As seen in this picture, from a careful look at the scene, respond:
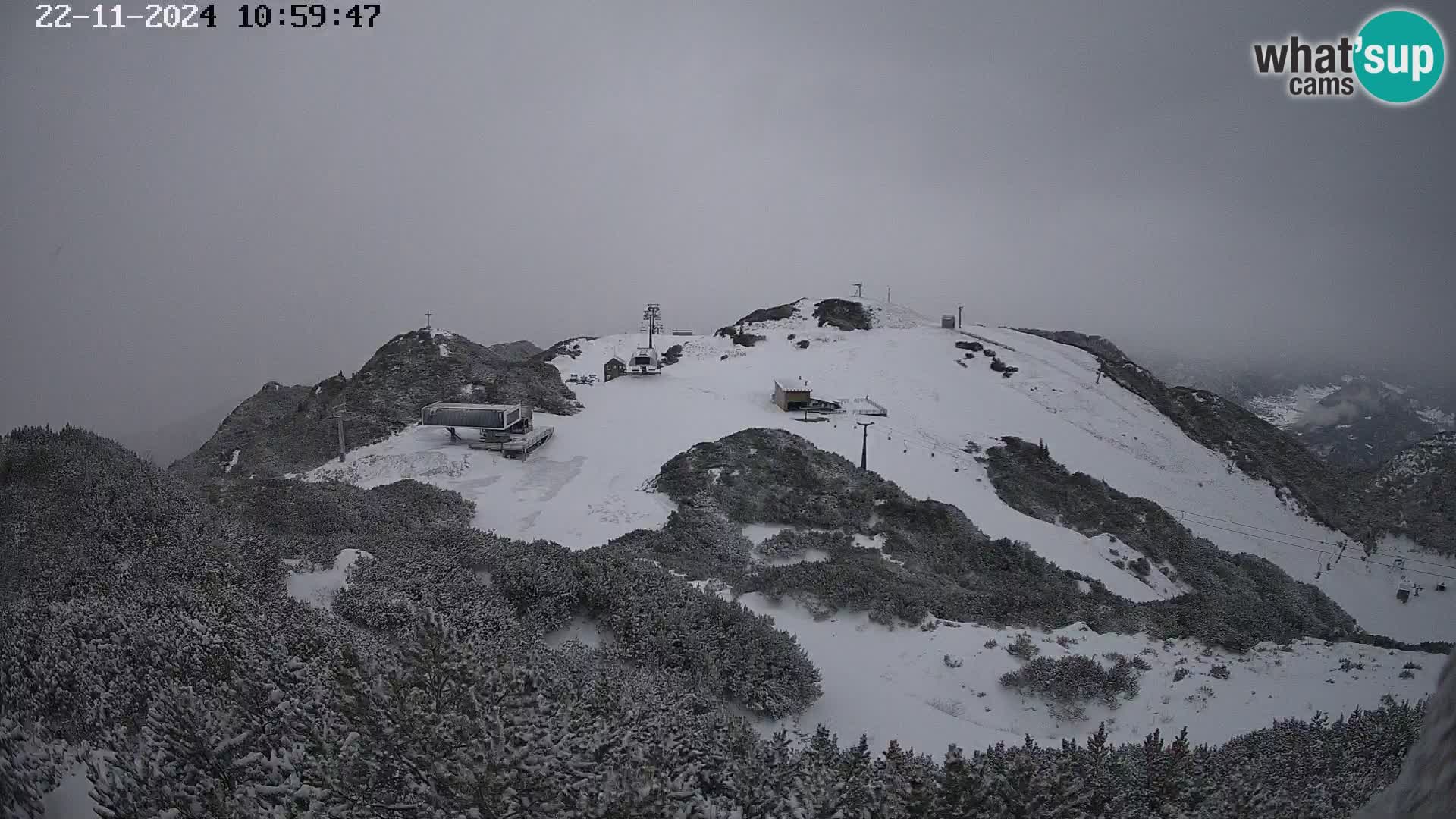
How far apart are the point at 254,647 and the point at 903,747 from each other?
26.1 ft

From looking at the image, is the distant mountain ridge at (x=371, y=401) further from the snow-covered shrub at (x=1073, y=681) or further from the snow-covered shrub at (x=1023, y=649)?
the snow-covered shrub at (x=1073, y=681)

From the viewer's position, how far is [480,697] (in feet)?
13.7

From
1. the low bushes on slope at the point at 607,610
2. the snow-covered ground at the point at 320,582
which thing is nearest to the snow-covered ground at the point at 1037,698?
the low bushes on slope at the point at 607,610

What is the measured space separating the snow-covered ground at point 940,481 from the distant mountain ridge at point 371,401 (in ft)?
7.00

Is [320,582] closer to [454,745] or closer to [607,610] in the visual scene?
→ [607,610]

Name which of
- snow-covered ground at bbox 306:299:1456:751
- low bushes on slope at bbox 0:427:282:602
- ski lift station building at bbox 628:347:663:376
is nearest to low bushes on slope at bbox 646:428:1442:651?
snow-covered ground at bbox 306:299:1456:751

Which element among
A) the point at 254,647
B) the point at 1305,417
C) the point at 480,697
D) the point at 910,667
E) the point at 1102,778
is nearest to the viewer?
the point at 480,697

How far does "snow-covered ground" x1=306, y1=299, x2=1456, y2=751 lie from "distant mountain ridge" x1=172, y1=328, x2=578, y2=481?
2.13m

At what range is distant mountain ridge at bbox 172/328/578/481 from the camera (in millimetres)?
26547

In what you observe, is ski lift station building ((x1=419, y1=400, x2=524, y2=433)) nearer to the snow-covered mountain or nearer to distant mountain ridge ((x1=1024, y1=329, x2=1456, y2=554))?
distant mountain ridge ((x1=1024, y1=329, x2=1456, y2=554))

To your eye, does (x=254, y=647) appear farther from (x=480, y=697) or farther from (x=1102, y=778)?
(x=1102, y=778)

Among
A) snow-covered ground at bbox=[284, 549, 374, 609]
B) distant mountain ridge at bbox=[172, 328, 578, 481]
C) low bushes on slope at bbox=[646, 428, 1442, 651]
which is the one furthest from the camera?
distant mountain ridge at bbox=[172, 328, 578, 481]

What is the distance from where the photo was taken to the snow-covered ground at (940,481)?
347 inches

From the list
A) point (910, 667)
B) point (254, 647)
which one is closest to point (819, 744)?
point (910, 667)
